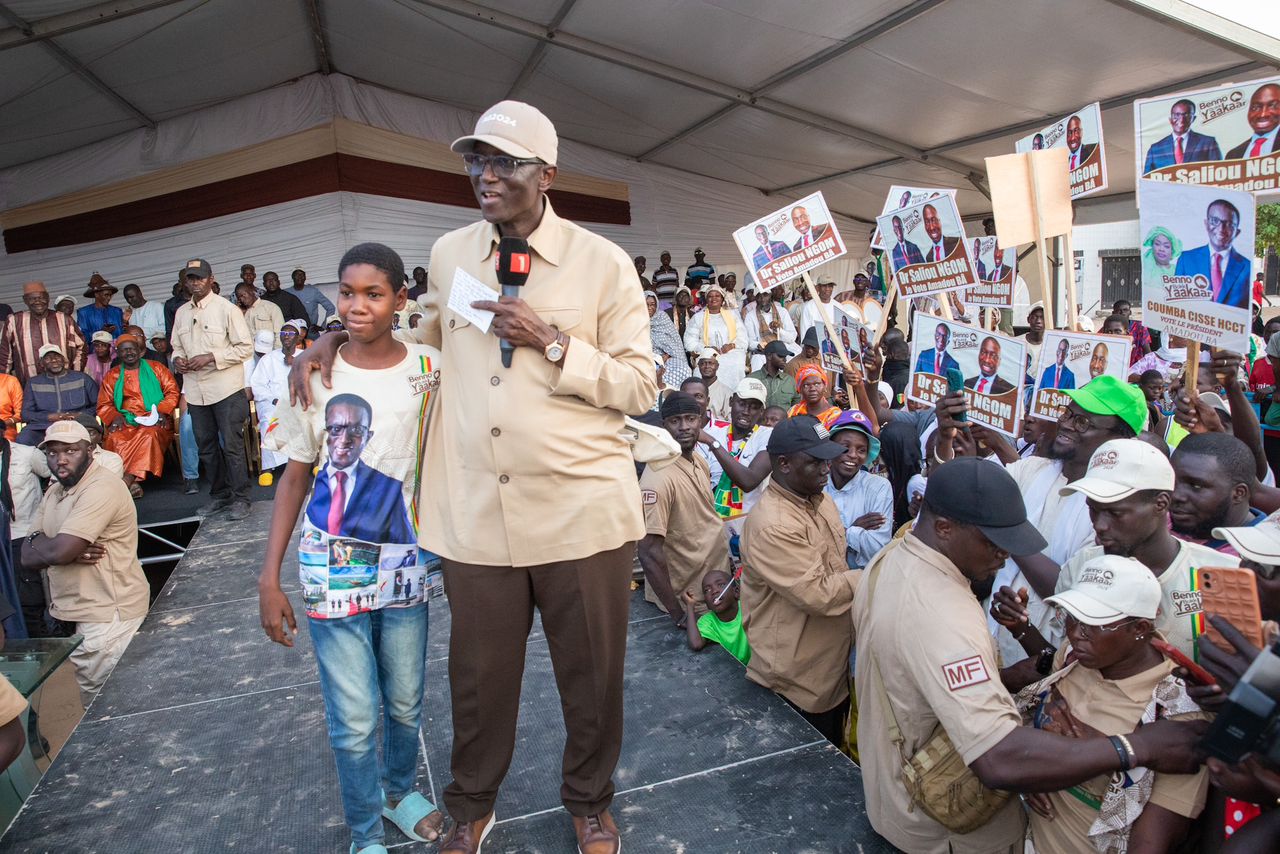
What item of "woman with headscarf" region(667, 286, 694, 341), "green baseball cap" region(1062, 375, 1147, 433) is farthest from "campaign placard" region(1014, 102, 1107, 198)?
"woman with headscarf" region(667, 286, 694, 341)

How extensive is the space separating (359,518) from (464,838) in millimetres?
957

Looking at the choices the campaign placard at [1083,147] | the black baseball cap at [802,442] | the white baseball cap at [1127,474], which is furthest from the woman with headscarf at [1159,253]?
the black baseball cap at [802,442]

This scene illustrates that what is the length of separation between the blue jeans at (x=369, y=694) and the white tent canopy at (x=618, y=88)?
6816 mm

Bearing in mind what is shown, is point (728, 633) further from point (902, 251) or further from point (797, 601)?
point (902, 251)

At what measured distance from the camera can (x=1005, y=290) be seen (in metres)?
5.17

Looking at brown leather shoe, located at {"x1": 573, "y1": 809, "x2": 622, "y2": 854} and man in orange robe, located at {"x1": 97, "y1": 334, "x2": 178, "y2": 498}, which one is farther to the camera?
man in orange robe, located at {"x1": 97, "y1": 334, "x2": 178, "y2": 498}

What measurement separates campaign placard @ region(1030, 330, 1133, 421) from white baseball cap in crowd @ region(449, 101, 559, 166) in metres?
2.69

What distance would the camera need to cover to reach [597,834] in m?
2.41

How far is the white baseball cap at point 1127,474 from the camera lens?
256 centimetres

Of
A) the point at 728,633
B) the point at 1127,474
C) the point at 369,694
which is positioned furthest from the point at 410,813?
the point at 1127,474

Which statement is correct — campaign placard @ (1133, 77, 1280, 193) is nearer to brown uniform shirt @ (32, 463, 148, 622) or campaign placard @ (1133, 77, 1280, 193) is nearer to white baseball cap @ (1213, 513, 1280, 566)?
white baseball cap @ (1213, 513, 1280, 566)

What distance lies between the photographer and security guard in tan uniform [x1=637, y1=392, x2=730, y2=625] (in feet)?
14.6

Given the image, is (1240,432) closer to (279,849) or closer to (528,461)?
(528,461)

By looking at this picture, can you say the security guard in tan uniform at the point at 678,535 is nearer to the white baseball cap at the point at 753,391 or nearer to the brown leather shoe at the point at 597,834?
the white baseball cap at the point at 753,391
